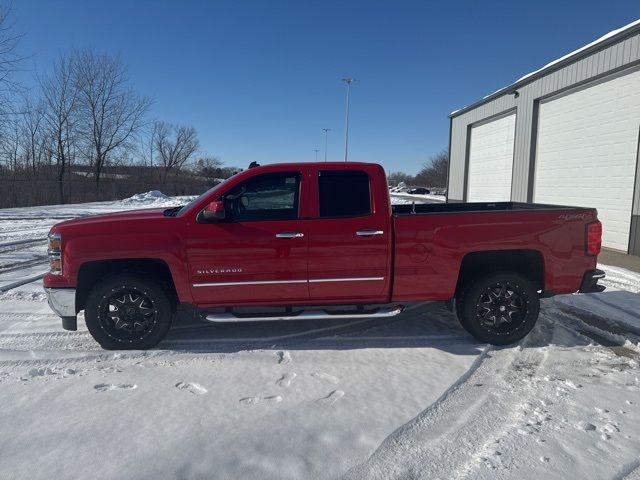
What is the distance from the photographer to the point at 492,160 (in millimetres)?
19750

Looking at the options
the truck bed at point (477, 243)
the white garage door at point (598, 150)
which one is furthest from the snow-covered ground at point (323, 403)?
the white garage door at point (598, 150)

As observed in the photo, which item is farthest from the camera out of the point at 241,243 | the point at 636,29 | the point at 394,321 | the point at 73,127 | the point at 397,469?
the point at 73,127

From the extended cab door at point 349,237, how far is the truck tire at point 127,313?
158 cm

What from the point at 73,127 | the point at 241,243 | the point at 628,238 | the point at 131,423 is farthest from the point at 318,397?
the point at 73,127

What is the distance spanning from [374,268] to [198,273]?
178 cm

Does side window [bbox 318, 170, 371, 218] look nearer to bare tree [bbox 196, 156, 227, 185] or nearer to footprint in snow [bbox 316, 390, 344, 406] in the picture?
footprint in snow [bbox 316, 390, 344, 406]

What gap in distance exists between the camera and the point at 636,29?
1074cm

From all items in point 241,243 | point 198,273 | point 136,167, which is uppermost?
point 136,167

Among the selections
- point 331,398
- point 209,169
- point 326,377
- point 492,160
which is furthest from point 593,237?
point 209,169

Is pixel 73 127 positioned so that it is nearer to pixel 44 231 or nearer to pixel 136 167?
pixel 136 167

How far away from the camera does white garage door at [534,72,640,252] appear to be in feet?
37.3

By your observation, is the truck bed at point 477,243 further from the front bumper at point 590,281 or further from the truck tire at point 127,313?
the truck tire at point 127,313

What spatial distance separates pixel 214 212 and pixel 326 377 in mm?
1881

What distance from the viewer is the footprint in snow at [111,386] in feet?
12.6
